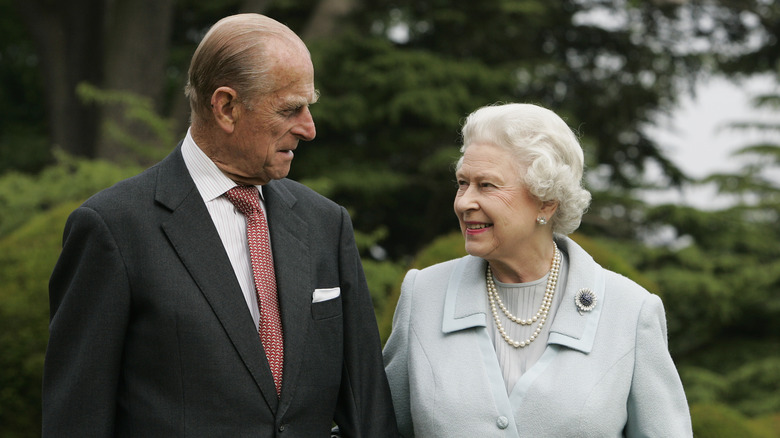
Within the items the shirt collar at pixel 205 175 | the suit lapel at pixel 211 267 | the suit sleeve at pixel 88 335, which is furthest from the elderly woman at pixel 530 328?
the suit sleeve at pixel 88 335

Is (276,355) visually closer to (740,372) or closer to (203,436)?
(203,436)

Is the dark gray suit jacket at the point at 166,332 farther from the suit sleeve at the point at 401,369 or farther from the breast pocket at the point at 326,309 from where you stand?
the suit sleeve at the point at 401,369

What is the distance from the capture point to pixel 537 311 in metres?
3.06

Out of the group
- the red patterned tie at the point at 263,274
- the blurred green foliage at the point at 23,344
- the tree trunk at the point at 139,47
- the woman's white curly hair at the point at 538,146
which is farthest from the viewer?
the tree trunk at the point at 139,47

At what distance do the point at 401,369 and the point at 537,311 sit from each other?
19.8 inches

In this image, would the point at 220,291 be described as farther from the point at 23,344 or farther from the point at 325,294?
the point at 23,344

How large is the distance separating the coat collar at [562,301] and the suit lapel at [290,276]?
539 mm

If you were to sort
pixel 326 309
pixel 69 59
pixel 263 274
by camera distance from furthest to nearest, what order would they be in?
pixel 69 59, pixel 326 309, pixel 263 274

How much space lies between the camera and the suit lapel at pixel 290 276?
2.70m

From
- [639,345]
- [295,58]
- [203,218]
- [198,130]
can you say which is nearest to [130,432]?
[203,218]

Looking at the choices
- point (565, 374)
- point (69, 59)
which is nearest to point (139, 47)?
point (69, 59)

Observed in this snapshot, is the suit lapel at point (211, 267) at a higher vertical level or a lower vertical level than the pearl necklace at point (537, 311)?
higher

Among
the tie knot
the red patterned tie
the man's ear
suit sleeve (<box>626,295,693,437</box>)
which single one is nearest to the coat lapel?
suit sleeve (<box>626,295,693,437</box>)

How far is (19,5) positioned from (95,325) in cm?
983
